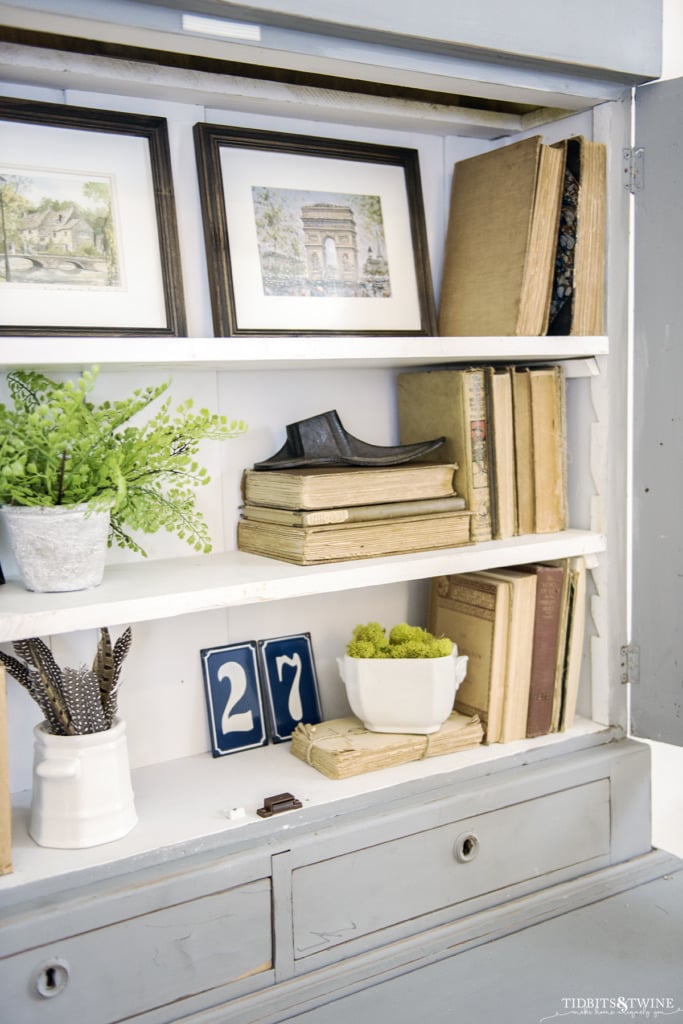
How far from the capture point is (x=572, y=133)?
179 centimetres

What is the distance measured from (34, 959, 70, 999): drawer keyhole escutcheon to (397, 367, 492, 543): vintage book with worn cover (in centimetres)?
95

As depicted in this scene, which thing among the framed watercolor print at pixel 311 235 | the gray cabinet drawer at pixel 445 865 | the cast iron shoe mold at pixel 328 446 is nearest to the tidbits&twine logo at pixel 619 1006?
the gray cabinet drawer at pixel 445 865

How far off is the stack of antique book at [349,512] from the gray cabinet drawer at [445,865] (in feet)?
1.58

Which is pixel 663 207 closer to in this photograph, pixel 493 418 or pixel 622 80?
pixel 622 80

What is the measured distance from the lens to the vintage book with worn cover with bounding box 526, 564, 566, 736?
176 centimetres

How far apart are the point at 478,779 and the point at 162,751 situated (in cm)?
56

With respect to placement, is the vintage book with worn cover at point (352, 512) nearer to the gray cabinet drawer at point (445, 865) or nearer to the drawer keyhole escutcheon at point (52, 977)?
the gray cabinet drawer at point (445, 865)

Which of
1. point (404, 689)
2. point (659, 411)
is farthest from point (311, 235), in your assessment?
point (404, 689)

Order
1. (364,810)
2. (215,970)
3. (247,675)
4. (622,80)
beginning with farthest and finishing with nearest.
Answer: (247,675) → (622,80) → (364,810) → (215,970)

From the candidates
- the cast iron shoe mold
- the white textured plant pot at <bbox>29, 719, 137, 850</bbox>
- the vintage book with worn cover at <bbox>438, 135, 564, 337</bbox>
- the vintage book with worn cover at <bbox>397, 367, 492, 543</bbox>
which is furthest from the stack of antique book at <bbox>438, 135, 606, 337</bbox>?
the white textured plant pot at <bbox>29, 719, 137, 850</bbox>

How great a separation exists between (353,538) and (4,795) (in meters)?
0.66

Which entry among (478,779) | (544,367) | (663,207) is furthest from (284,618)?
(663,207)

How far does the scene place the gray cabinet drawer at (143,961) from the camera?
4.04ft

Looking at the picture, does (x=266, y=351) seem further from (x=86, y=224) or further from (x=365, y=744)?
(x=365, y=744)
